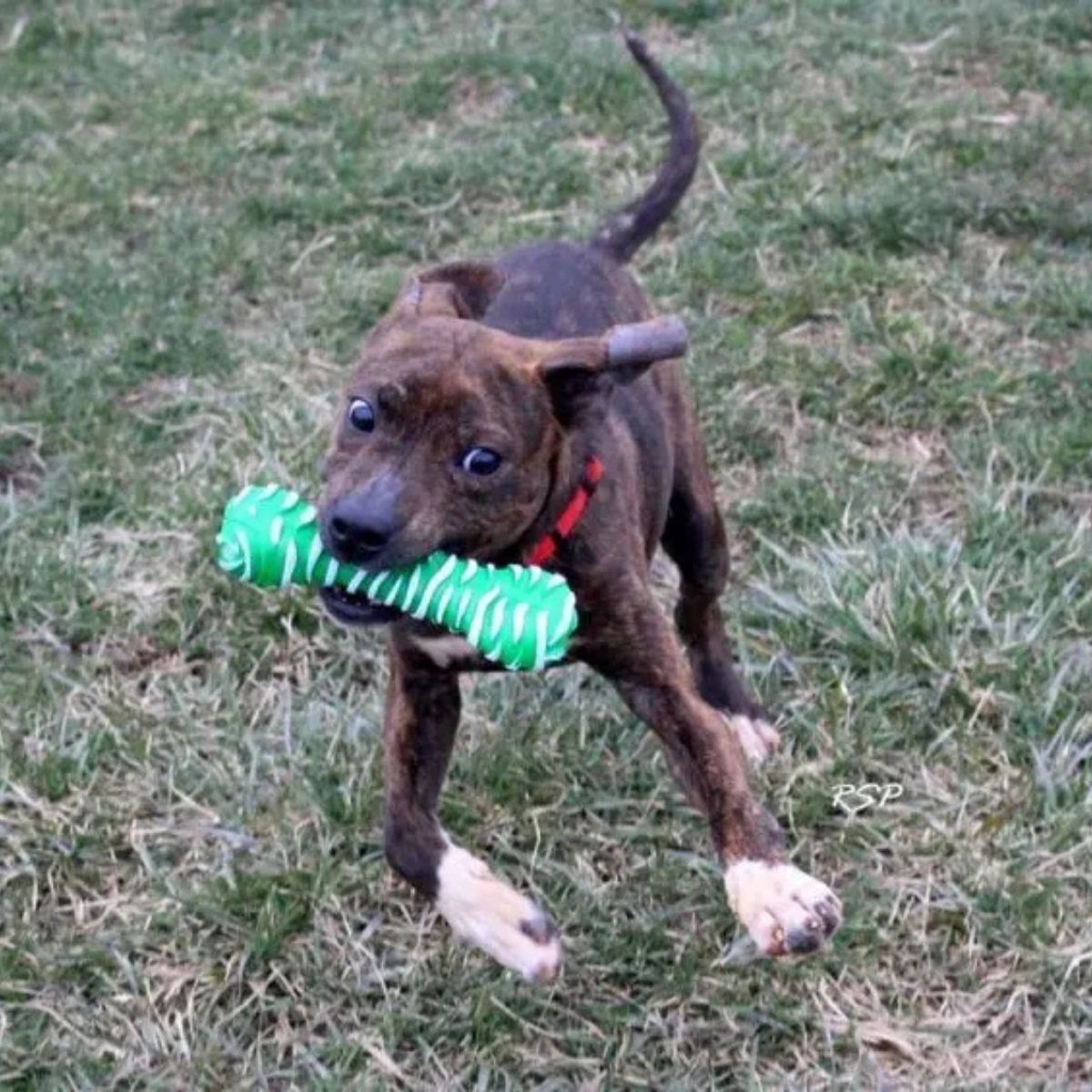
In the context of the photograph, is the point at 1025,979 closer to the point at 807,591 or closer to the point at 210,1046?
the point at 807,591

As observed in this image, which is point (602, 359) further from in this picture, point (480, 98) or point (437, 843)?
point (480, 98)

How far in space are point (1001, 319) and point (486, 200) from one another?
6.96ft

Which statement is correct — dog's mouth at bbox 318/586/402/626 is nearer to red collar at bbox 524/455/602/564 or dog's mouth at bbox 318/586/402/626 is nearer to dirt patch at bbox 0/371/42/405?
red collar at bbox 524/455/602/564

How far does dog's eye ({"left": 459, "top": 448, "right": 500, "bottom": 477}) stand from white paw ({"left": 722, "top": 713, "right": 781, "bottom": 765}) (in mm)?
1325

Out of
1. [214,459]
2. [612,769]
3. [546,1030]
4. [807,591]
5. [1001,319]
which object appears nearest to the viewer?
[546,1030]

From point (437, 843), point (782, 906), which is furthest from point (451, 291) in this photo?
point (782, 906)

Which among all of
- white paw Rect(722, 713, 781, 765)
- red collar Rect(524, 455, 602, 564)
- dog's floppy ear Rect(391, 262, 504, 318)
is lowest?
white paw Rect(722, 713, 781, 765)

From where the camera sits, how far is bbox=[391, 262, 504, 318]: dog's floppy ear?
12.5 ft

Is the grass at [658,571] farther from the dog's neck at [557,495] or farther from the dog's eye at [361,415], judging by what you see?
the dog's eye at [361,415]

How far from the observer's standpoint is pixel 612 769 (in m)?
4.52

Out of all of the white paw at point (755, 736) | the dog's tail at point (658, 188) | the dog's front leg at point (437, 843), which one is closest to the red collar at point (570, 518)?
the dog's front leg at point (437, 843)

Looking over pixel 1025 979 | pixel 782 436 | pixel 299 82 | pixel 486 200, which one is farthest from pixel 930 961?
pixel 299 82

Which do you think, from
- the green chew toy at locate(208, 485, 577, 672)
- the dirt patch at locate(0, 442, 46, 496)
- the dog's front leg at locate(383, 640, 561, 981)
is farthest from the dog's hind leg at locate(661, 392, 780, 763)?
the dirt patch at locate(0, 442, 46, 496)

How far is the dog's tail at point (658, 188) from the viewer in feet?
15.8
